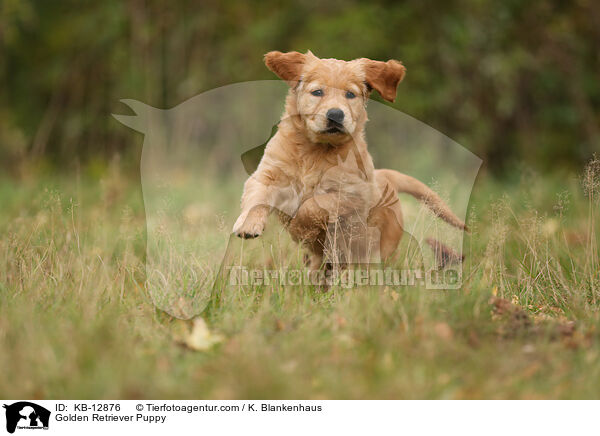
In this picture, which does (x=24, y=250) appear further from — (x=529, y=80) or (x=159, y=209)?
(x=529, y=80)

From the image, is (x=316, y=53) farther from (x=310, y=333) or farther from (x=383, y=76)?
(x=310, y=333)

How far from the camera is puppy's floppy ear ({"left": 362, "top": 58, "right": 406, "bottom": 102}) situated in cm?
333

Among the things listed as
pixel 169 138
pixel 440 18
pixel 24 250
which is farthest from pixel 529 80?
pixel 24 250

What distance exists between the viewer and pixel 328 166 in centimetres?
330

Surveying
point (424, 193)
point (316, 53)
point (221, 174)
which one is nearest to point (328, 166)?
point (424, 193)

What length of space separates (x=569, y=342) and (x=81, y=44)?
25.5 ft

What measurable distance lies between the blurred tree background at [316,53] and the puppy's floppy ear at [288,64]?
3624 millimetres

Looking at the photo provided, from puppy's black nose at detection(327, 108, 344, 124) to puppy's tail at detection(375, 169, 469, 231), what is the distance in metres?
0.58

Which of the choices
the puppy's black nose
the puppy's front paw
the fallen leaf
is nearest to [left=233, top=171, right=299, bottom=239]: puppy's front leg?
the puppy's front paw

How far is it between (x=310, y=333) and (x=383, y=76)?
1632 millimetres

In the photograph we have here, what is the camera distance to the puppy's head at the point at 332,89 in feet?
10.4
